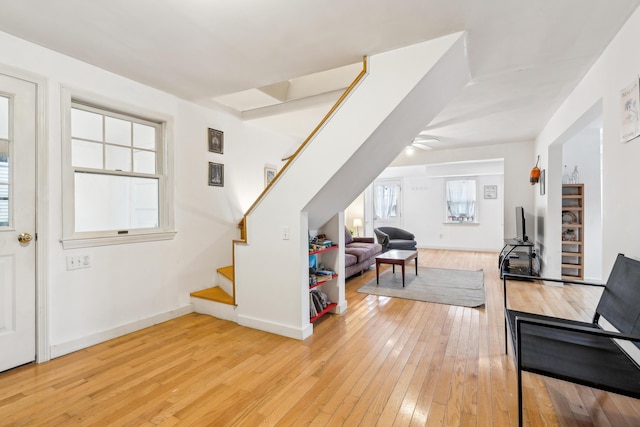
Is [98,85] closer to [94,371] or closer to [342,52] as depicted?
[342,52]

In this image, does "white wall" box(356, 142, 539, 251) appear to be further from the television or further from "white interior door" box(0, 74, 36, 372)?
"white interior door" box(0, 74, 36, 372)

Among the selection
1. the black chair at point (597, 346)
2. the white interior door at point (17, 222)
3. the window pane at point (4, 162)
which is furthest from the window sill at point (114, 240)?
the black chair at point (597, 346)

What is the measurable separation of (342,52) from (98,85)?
2184 mm

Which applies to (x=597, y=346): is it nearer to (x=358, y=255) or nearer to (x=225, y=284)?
(x=225, y=284)

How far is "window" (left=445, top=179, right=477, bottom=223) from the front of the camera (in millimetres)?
8312

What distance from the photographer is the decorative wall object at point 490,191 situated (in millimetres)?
8078

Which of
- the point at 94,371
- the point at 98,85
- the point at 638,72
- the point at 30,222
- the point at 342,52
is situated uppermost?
the point at 342,52

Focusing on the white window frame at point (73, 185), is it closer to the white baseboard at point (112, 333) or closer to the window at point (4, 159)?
the window at point (4, 159)

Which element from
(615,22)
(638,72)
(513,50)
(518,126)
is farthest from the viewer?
(518,126)

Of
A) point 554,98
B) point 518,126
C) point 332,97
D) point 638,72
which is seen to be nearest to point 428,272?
point 518,126

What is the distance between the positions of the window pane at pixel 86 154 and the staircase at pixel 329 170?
1.43 metres

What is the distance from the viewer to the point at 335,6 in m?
1.84

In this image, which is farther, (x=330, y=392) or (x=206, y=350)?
(x=206, y=350)

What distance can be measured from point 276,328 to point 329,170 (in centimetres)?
158
